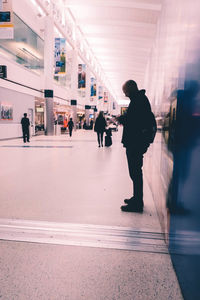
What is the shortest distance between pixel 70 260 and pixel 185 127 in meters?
1.42

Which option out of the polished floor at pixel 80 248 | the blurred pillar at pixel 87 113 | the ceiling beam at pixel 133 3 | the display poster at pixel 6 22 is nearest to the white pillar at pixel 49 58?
the ceiling beam at pixel 133 3

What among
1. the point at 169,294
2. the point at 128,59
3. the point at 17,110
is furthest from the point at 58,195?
the point at 128,59

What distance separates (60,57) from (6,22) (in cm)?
1048

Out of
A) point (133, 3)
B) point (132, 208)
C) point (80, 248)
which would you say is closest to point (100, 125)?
point (133, 3)

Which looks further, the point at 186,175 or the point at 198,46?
the point at 186,175

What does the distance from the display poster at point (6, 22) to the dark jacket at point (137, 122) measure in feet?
21.7

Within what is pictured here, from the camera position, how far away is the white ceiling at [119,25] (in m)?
15.0

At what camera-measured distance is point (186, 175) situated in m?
1.69

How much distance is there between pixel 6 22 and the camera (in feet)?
26.3

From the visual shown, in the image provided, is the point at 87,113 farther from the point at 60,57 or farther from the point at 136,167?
the point at 136,167

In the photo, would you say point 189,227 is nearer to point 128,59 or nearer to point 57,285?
point 57,285

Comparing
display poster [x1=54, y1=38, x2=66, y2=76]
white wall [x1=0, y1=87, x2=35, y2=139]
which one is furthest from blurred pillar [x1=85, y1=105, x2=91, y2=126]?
display poster [x1=54, y1=38, x2=66, y2=76]

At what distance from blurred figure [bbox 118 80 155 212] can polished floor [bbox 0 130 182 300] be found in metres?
0.61

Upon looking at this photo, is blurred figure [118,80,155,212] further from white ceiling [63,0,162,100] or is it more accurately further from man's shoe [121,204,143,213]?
white ceiling [63,0,162,100]
